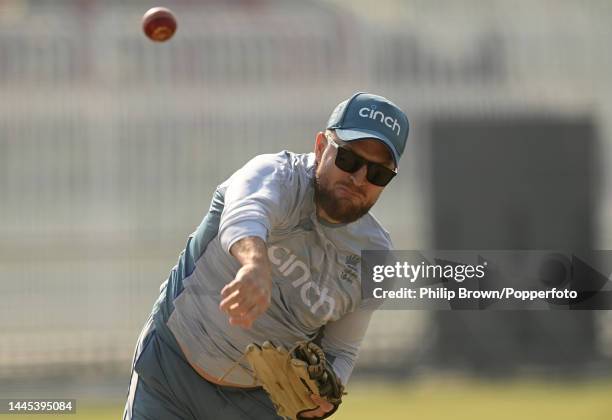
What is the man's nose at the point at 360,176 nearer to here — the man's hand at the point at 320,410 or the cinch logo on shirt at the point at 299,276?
the cinch logo on shirt at the point at 299,276

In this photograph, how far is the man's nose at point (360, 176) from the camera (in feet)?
12.3

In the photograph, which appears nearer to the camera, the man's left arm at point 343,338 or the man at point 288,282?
the man at point 288,282

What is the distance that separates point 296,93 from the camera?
37.9ft

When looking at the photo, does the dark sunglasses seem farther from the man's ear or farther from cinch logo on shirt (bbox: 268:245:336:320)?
cinch logo on shirt (bbox: 268:245:336:320)

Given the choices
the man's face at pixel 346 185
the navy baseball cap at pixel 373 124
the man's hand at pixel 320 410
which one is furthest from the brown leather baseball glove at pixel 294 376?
the navy baseball cap at pixel 373 124

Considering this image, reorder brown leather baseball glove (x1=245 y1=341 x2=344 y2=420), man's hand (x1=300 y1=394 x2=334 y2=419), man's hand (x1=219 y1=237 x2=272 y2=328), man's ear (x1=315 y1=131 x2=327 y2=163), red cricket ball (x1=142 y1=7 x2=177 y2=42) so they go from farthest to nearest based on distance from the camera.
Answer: red cricket ball (x1=142 y1=7 x2=177 y2=42), man's hand (x1=300 y1=394 x2=334 y2=419), man's ear (x1=315 y1=131 x2=327 y2=163), brown leather baseball glove (x1=245 y1=341 x2=344 y2=420), man's hand (x1=219 y1=237 x2=272 y2=328)

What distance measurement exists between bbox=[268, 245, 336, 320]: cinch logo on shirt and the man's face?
0.63 feet

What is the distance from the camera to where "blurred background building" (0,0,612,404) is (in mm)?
10977

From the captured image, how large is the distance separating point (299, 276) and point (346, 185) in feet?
1.21

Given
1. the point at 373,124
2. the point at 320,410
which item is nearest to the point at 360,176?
the point at 373,124

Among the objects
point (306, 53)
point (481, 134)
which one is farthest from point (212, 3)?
point (481, 134)

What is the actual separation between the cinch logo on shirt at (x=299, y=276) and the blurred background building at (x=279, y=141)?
6992 millimetres

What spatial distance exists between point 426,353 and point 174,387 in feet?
23.4

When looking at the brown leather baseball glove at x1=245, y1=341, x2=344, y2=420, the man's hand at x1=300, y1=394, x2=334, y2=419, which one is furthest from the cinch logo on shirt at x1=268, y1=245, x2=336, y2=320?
the man's hand at x1=300, y1=394, x2=334, y2=419
